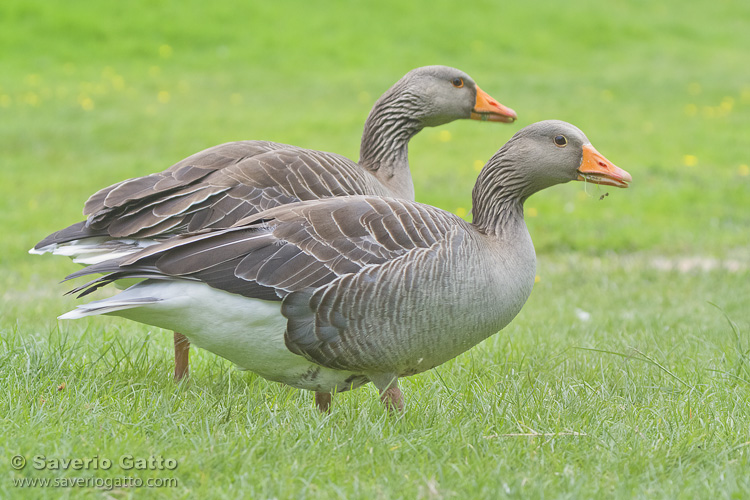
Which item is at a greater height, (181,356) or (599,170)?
(599,170)

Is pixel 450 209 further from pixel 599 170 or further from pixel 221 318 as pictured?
pixel 221 318

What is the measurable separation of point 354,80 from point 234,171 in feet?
48.6

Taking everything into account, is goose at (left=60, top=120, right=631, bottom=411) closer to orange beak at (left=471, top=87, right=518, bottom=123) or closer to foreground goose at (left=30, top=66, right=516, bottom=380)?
foreground goose at (left=30, top=66, right=516, bottom=380)

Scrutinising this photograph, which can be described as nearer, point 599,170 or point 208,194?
point 599,170

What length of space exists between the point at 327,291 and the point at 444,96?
261 centimetres

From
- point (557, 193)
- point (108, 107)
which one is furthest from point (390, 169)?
point (108, 107)

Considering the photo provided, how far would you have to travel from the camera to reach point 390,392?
4090 mm

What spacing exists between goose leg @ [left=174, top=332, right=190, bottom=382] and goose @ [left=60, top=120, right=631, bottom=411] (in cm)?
69

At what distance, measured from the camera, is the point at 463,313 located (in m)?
3.97

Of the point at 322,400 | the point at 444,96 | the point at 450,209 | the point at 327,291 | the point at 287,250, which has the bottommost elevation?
the point at 450,209

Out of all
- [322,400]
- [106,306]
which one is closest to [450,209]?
[322,400]

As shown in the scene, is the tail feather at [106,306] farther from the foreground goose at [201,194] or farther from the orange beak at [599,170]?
the orange beak at [599,170]

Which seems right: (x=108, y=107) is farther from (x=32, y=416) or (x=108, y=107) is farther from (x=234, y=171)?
(x=32, y=416)

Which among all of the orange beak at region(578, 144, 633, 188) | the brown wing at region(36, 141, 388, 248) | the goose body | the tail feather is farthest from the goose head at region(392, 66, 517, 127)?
the tail feather
